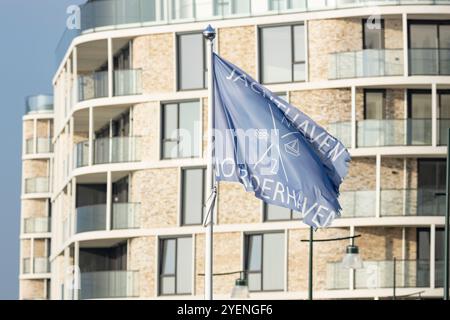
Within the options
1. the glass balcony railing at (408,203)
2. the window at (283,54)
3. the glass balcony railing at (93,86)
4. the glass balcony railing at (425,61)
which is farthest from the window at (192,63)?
the glass balcony railing at (408,203)

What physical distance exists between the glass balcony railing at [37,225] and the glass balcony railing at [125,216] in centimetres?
4639

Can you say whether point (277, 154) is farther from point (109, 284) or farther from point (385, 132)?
point (109, 284)

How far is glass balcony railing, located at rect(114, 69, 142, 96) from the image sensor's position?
236 ft

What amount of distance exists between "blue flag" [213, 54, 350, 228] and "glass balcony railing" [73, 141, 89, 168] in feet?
158

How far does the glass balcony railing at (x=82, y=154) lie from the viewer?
74.9m

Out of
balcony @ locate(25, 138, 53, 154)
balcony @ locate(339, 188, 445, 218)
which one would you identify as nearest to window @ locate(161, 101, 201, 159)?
balcony @ locate(339, 188, 445, 218)

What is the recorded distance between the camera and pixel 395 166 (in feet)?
222

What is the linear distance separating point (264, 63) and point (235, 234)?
23.4 feet

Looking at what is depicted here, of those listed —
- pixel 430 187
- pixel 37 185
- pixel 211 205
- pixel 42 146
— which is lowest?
pixel 211 205

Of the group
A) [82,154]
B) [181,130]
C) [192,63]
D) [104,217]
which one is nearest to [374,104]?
[192,63]

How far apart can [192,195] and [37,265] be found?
52806 mm

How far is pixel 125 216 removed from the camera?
235 ft

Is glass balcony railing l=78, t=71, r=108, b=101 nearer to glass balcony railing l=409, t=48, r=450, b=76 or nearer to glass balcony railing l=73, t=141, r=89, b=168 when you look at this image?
glass balcony railing l=73, t=141, r=89, b=168
